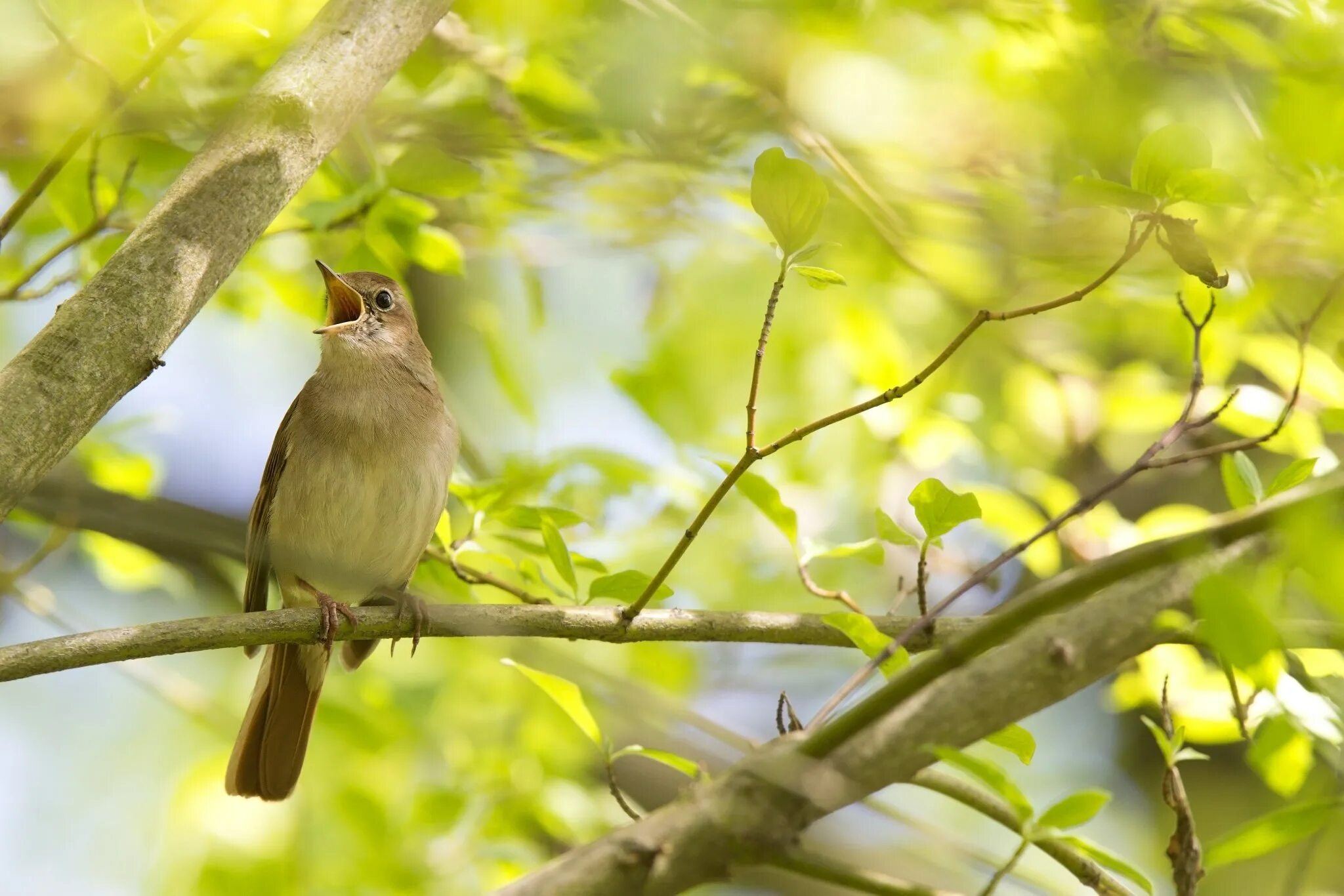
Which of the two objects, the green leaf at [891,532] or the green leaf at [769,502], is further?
the green leaf at [769,502]

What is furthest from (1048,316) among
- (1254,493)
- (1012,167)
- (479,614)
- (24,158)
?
(24,158)

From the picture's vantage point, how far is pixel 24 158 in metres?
3.51

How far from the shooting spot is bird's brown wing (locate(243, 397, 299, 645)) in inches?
168

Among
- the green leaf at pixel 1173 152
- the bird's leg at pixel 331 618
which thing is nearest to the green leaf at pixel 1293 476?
the green leaf at pixel 1173 152

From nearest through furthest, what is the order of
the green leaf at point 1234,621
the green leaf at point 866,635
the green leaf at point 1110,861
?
the green leaf at point 1234,621, the green leaf at point 1110,861, the green leaf at point 866,635

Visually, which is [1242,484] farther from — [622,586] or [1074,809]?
[622,586]

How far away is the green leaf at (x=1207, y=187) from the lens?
210 centimetres

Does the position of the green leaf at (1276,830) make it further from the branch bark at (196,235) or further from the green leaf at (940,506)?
the branch bark at (196,235)

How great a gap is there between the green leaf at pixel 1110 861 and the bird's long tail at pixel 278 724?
309 centimetres

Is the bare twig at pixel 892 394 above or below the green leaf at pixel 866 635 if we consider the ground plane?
above

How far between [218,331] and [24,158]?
4431mm

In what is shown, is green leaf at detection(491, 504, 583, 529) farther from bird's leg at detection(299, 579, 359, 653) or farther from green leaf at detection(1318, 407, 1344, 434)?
green leaf at detection(1318, 407, 1344, 434)

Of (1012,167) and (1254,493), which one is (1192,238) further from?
(1012,167)

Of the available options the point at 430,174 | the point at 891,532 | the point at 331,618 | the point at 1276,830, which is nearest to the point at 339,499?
the point at 430,174
